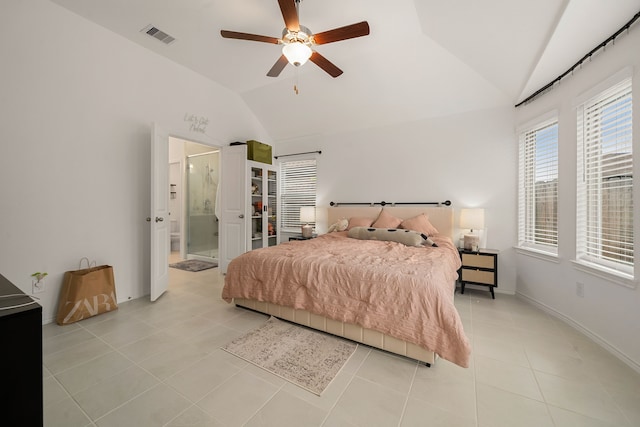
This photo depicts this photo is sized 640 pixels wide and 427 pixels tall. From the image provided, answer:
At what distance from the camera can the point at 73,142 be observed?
2.70 m

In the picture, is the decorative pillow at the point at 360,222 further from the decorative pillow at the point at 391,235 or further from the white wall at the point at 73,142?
the white wall at the point at 73,142

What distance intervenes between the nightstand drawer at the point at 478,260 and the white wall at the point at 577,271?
0.45 metres

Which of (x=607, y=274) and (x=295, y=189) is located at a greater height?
(x=295, y=189)

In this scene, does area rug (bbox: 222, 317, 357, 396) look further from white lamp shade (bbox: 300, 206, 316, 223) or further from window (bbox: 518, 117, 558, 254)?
window (bbox: 518, 117, 558, 254)

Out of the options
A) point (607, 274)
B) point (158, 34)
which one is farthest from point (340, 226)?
point (158, 34)

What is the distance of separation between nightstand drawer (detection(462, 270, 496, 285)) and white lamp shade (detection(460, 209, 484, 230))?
1.93 feet

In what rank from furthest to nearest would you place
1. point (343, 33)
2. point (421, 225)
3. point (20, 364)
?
point (421, 225) < point (343, 33) < point (20, 364)

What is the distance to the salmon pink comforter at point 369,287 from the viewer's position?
1767mm

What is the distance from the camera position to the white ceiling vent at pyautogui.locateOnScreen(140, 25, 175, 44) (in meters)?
2.93

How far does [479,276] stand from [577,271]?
100cm

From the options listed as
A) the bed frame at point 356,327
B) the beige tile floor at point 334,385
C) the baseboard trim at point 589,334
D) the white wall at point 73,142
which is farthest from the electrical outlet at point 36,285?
the baseboard trim at point 589,334

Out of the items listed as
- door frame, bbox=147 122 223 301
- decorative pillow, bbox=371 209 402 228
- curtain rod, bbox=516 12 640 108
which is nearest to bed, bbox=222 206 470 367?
decorative pillow, bbox=371 209 402 228

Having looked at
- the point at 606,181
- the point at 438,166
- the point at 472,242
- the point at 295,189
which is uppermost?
the point at 438,166

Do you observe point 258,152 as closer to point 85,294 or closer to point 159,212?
point 159,212
